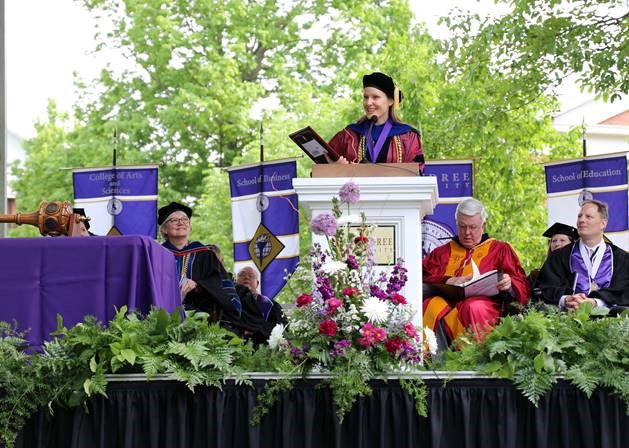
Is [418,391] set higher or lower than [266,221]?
lower

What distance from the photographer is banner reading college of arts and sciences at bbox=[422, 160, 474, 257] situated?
12.3 m

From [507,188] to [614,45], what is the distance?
19.8 ft

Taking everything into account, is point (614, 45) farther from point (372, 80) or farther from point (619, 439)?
point (619, 439)

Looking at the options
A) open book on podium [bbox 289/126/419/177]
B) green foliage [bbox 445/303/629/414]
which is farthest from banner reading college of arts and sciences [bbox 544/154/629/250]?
green foliage [bbox 445/303/629/414]

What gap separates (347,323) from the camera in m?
6.28

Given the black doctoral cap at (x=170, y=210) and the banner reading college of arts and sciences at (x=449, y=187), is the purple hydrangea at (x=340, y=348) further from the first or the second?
the banner reading college of arts and sciences at (x=449, y=187)

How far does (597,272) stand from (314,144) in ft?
8.42

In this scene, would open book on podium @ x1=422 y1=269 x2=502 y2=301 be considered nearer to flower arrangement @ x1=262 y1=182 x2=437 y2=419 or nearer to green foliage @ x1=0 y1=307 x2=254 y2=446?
flower arrangement @ x1=262 y1=182 x2=437 y2=419

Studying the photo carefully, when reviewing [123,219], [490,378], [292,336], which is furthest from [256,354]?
[123,219]

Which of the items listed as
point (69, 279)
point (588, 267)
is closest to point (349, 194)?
point (69, 279)

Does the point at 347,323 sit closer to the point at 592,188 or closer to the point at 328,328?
the point at 328,328

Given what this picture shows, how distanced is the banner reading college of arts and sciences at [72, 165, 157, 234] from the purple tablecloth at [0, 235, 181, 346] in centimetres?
668

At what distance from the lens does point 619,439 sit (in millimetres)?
6176

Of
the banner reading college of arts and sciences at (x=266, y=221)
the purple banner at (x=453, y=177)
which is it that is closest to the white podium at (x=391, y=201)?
the purple banner at (x=453, y=177)
